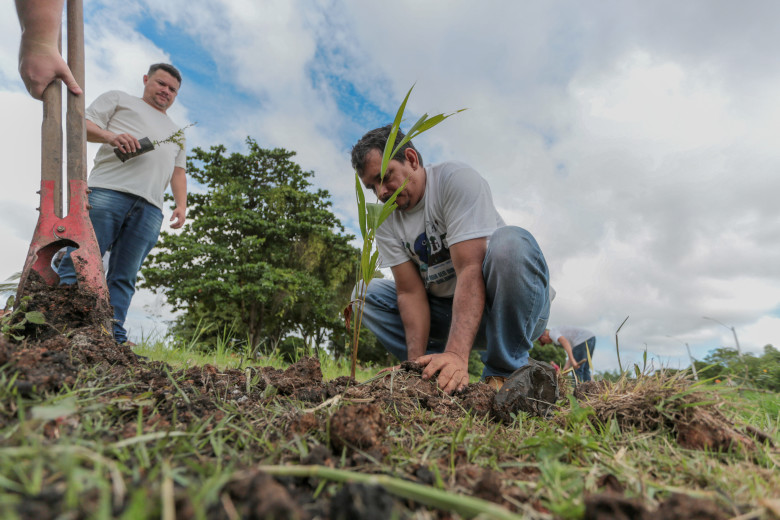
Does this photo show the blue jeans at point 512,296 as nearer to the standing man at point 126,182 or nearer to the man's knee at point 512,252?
the man's knee at point 512,252

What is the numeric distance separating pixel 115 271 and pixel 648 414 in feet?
11.8

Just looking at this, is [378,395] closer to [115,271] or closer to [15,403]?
[15,403]

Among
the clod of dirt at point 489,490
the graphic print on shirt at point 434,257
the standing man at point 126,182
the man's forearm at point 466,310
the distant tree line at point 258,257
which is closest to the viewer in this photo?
the clod of dirt at point 489,490

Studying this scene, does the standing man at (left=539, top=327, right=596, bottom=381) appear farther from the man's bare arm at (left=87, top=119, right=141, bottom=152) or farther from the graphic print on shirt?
the man's bare arm at (left=87, top=119, right=141, bottom=152)

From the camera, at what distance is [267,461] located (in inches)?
30.9

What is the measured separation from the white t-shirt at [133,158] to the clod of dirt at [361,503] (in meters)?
3.33

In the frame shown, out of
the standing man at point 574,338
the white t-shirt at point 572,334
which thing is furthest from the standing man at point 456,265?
the white t-shirt at point 572,334

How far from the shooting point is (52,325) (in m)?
1.44

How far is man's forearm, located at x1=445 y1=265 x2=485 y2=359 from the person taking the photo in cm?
207

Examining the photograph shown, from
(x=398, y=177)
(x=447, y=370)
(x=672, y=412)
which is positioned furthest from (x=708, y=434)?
(x=398, y=177)

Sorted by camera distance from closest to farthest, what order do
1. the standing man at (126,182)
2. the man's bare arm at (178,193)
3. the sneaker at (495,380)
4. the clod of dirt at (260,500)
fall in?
the clod of dirt at (260,500), the sneaker at (495,380), the standing man at (126,182), the man's bare arm at (178,193)

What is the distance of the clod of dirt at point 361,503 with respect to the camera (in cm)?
54

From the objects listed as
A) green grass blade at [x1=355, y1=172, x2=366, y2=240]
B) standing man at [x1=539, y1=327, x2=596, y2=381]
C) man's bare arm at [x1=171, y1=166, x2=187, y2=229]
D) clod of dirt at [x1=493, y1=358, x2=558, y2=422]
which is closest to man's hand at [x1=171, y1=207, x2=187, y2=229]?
man's bare arm at [x1=171, y1=166, x2=187, y2=229]

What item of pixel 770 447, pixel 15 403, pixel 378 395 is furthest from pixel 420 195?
pixel 15 403
